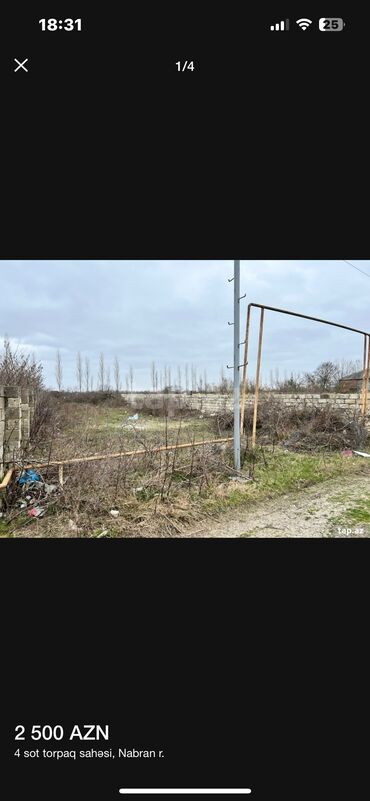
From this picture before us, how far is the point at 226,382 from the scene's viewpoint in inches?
368

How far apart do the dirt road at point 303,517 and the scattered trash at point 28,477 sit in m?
1.81

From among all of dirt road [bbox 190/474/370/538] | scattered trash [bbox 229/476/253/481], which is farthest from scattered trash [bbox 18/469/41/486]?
scattered trash [bbox 229/476/253/481]

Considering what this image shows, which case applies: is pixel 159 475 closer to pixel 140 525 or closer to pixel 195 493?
pixel 195 493

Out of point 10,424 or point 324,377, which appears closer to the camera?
point 10,424

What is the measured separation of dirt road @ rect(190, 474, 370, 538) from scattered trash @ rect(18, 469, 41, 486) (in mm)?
1813

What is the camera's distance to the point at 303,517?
10.2 ft

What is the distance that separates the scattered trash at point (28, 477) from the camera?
3.13 m

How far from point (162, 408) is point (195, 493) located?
9.29 meters

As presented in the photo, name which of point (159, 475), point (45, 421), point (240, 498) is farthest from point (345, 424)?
point (45, 421)
